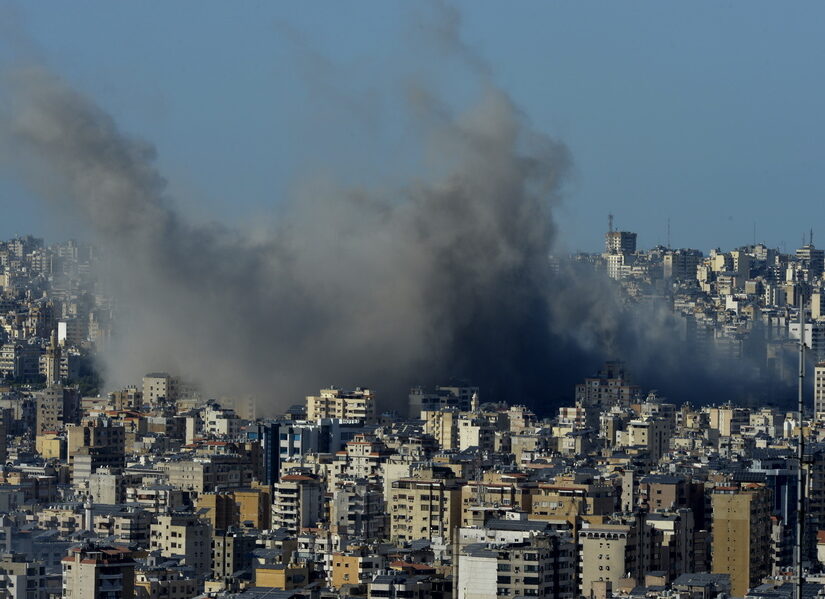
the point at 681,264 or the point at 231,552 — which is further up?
the point at 681,264

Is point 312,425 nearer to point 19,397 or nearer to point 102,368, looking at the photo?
point 19,397

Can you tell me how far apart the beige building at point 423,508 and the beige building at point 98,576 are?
5785 mm

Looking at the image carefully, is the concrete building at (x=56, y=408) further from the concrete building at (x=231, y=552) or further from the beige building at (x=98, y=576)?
the beige building at (x=98, y=576)

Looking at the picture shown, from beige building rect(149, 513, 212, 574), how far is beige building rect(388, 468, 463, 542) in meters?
2.16

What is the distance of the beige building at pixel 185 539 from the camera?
78.0ft

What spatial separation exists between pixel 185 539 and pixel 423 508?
10.0 feet

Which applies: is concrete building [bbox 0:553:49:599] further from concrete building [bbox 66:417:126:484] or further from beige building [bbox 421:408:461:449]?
beige building [bbox 421:408:461:449]

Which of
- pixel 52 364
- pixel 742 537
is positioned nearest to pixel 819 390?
pixel 52 364

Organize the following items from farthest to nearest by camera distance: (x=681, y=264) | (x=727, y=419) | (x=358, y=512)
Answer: (x=681, y=264)
(x=727, y=419)
(x=358, y=512)

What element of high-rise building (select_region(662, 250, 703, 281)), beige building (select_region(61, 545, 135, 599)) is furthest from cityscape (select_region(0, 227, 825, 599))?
high-rise building (select_region(662, 250, 703, 281))

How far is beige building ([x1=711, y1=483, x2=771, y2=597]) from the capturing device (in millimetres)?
23578

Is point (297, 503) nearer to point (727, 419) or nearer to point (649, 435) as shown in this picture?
point (649, 435)

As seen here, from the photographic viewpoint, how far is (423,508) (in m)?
26.3

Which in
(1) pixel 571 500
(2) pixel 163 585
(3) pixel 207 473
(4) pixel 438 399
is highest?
(4) pixel 438 399
